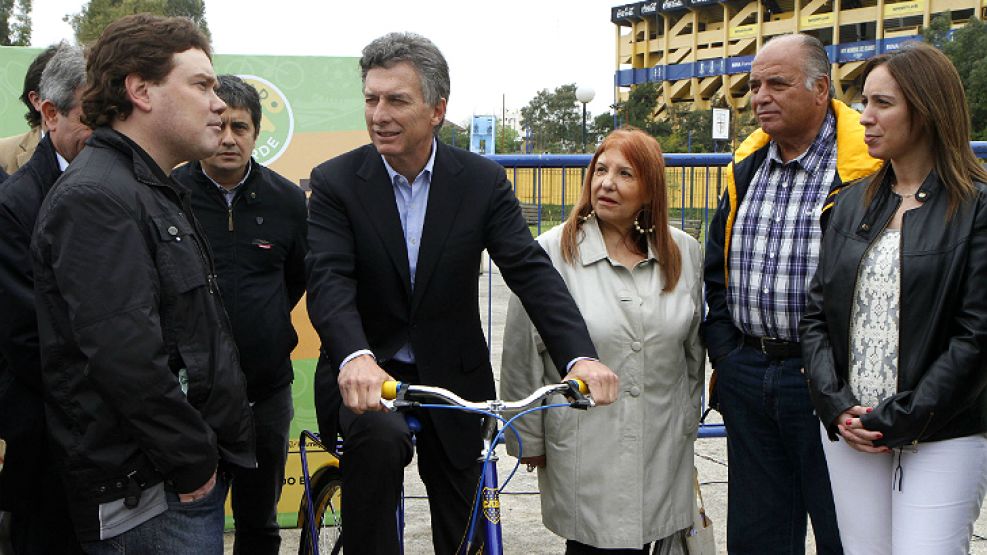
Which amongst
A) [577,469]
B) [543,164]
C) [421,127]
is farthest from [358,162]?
[543,164]

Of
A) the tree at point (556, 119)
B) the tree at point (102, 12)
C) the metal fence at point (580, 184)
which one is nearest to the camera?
the metal fence at point (580, 184)

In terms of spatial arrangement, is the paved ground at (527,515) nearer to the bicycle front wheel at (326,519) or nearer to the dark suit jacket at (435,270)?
the bicycle front wheel at (326,519)

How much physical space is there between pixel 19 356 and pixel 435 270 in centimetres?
125

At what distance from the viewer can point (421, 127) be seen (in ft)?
10.5

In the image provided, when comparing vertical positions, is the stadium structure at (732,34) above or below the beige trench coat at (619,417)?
above

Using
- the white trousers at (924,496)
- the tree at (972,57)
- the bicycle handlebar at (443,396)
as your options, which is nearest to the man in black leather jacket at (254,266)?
the bicycle handlebar at (443,396)

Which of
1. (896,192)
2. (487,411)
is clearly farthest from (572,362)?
(896,192)

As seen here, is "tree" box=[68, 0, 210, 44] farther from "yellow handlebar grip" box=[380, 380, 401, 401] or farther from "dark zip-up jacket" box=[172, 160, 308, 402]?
"yellow handlebar grip" box=[380, 380, 401, 401]

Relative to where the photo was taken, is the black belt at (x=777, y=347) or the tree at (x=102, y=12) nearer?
the black belt at (x=777, y=347)

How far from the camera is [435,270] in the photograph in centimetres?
319

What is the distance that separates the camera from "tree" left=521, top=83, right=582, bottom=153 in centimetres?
4947

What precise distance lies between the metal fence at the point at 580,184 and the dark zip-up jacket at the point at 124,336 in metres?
2.85

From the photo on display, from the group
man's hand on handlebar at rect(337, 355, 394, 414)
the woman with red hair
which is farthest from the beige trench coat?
man's hand on handlebar at rect(337, 355, 394, 414)

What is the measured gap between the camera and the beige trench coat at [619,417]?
360 cm
